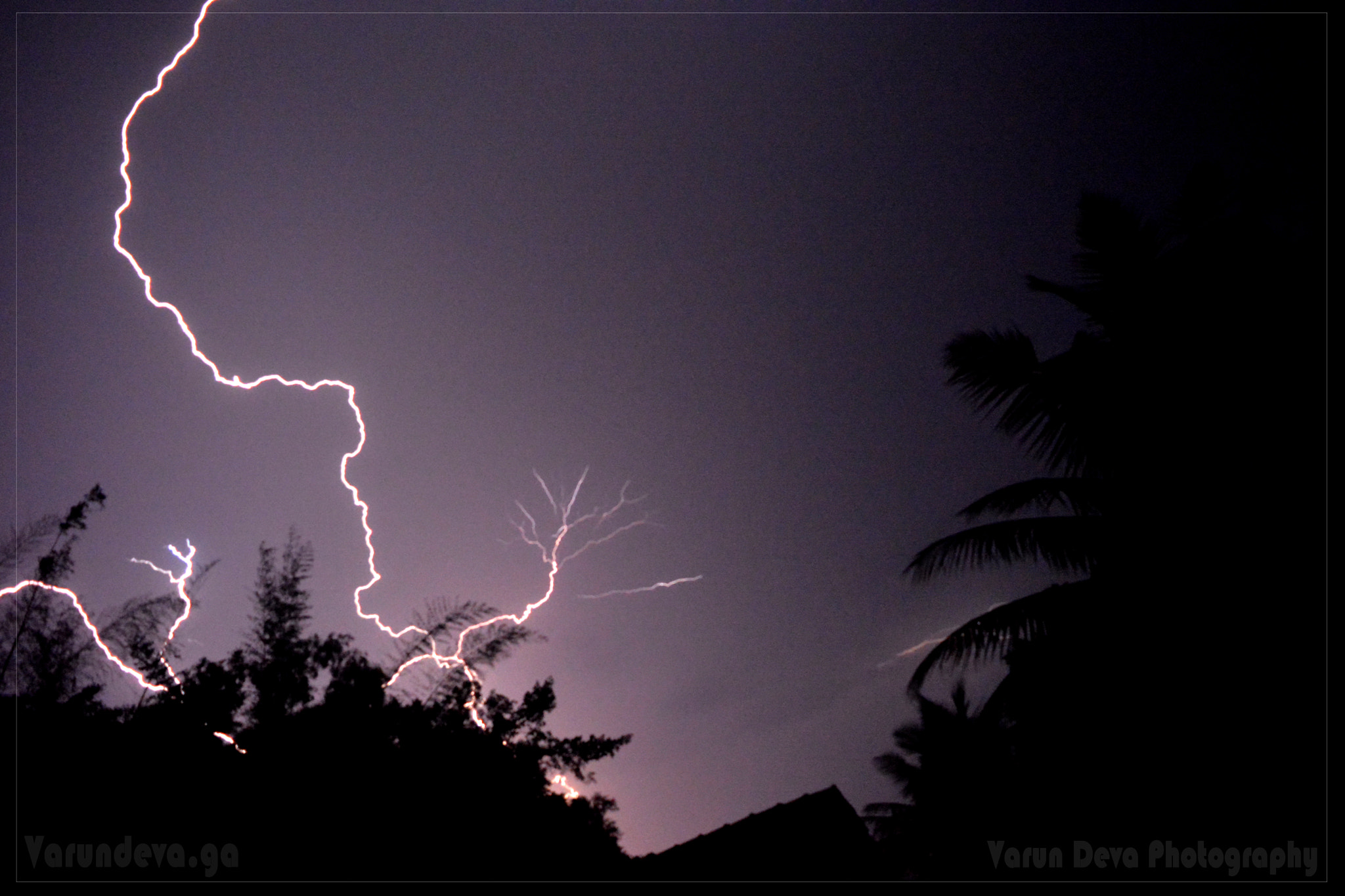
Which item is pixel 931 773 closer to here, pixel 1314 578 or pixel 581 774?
pixel 581 774

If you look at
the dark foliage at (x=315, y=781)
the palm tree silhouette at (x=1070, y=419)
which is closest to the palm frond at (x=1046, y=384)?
the palm tree silhouette at (x=1070, y=419)

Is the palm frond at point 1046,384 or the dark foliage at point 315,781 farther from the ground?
the palm frond at point 1046,384

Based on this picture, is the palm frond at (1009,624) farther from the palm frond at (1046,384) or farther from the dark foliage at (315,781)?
the dark foliage at (315,781)

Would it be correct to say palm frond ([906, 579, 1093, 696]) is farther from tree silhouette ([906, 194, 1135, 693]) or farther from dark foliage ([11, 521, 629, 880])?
dark foliage ([11, 521, 629, 880])

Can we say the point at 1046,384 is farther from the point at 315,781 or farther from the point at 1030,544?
the point at 315,781

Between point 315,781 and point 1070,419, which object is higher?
point 1070,419

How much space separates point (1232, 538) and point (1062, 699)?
5.89 feet

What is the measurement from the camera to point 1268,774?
14.4 feet

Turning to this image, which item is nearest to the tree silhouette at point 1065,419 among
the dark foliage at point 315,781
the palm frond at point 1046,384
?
the palm frond at point 1046,384

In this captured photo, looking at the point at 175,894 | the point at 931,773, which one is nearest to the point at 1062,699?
the point at 175,894

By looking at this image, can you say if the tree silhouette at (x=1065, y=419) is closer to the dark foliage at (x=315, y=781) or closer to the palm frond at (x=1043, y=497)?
the palm frond at (x=1043, y=497)

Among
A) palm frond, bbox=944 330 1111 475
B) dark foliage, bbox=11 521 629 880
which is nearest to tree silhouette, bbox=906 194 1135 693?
palm frond, bbox=944 330 1111 475

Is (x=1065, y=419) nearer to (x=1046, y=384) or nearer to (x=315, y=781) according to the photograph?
(x=1046, y=384)

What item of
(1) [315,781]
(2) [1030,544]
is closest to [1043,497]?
(2) [1030,544]
